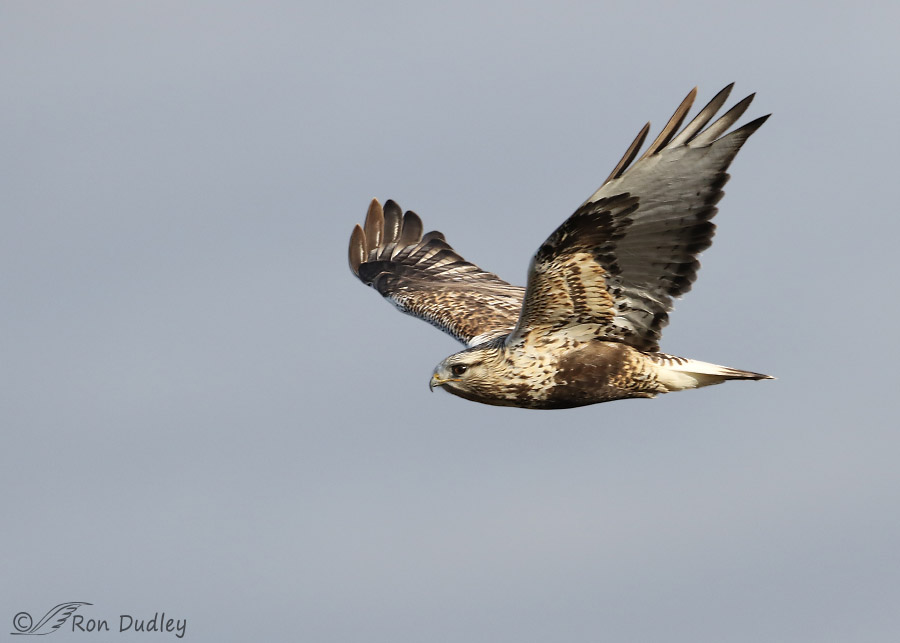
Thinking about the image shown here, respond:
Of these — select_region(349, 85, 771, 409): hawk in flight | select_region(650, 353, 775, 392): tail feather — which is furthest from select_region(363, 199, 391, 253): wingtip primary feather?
select_region(650, 353, 775, 392): tail feather

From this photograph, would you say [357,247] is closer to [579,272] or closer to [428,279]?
[428,279]

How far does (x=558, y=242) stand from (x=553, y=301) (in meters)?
0.75

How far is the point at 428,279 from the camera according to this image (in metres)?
17.5

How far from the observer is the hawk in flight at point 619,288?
11523 millimetres

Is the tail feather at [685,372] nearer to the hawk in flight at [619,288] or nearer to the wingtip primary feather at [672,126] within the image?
the hawk in flight at [619,288]

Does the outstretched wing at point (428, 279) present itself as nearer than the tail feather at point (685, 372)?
No

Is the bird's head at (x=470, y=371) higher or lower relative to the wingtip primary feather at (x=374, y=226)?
lower

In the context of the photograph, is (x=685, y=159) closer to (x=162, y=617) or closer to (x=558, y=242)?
(x=558, y=242)

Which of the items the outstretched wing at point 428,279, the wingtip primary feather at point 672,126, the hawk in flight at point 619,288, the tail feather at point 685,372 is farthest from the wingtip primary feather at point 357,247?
the wingtip primary feather at point 672,126

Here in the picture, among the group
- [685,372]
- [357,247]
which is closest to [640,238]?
[685,372]

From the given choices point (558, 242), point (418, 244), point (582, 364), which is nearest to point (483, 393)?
point (582, 364)

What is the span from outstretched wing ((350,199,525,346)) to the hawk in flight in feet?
2.50

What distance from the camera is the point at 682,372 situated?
42.1ft

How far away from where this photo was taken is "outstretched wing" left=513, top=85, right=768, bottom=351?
37.8 ft
